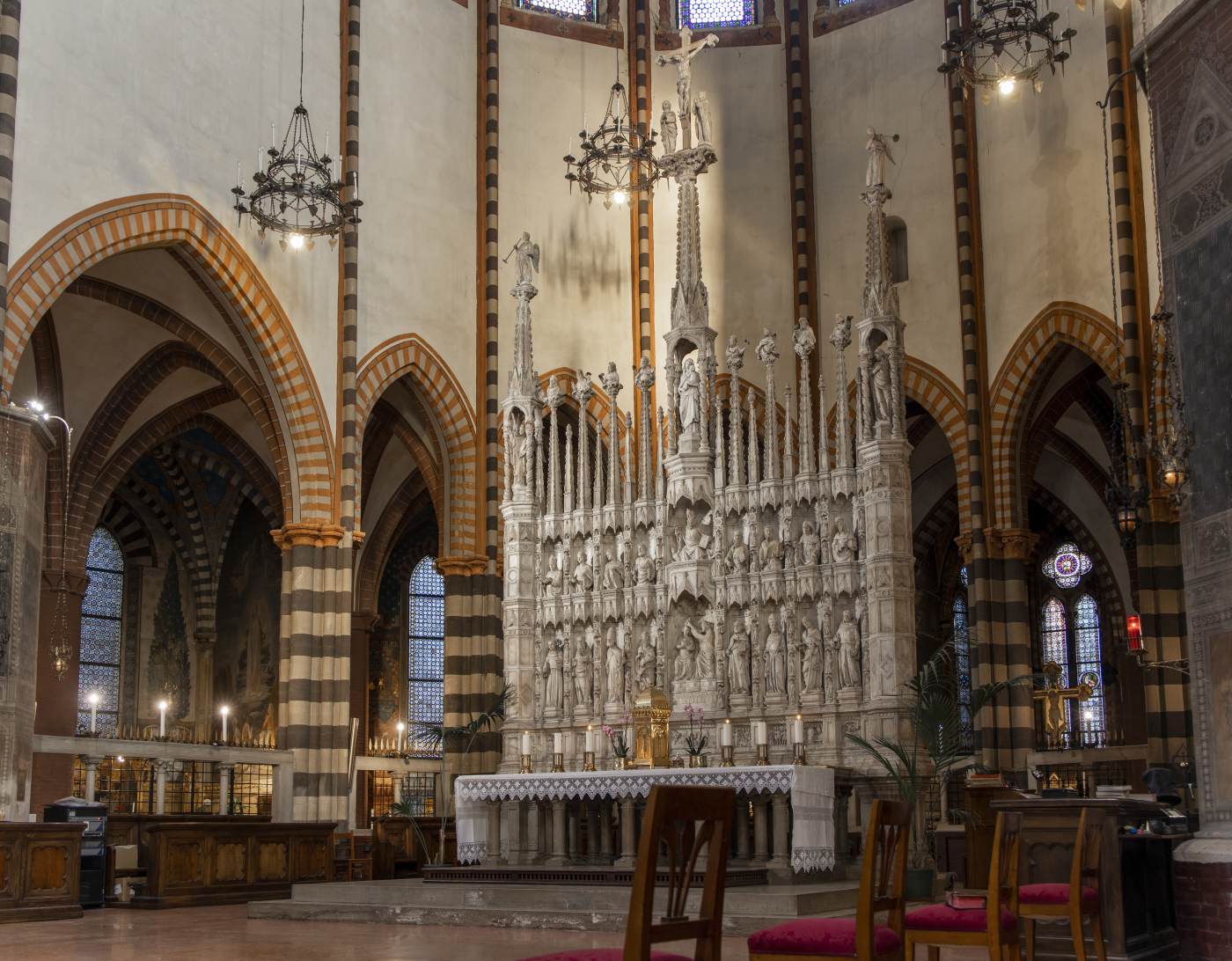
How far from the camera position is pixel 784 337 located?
2106 cm

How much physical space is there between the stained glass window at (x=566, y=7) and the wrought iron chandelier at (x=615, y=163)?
1.38m

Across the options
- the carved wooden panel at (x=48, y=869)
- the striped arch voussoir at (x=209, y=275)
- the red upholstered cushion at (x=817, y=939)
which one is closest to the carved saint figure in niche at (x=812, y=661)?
the striped arch voussoir at (x=209, y=275)

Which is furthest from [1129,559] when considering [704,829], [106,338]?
[704,829]

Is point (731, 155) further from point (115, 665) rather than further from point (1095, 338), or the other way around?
point (115, 665)

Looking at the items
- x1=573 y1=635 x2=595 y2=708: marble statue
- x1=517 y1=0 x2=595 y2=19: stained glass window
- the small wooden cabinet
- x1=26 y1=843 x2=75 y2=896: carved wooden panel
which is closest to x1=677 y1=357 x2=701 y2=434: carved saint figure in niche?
x1=573 y1=635 x2=595 y2=708: marble statue

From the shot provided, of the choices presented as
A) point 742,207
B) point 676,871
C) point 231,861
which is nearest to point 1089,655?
point 742,207

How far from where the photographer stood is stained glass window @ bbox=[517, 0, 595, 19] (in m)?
21.7

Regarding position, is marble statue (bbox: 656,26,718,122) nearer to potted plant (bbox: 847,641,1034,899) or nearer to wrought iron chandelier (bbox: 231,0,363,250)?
wrought iron chandelier (bbox: 231,0,363,250)

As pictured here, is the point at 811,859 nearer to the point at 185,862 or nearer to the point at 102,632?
the point at 185,862

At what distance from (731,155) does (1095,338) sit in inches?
237

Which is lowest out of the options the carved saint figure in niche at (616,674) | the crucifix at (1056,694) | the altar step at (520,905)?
the altar step at (520,905)

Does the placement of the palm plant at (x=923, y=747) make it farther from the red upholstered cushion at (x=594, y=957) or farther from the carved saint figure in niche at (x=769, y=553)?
the red upholstered cushion at (x=594, y=957)

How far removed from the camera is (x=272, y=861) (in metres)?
15.6

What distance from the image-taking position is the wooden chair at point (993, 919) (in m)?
6.23
